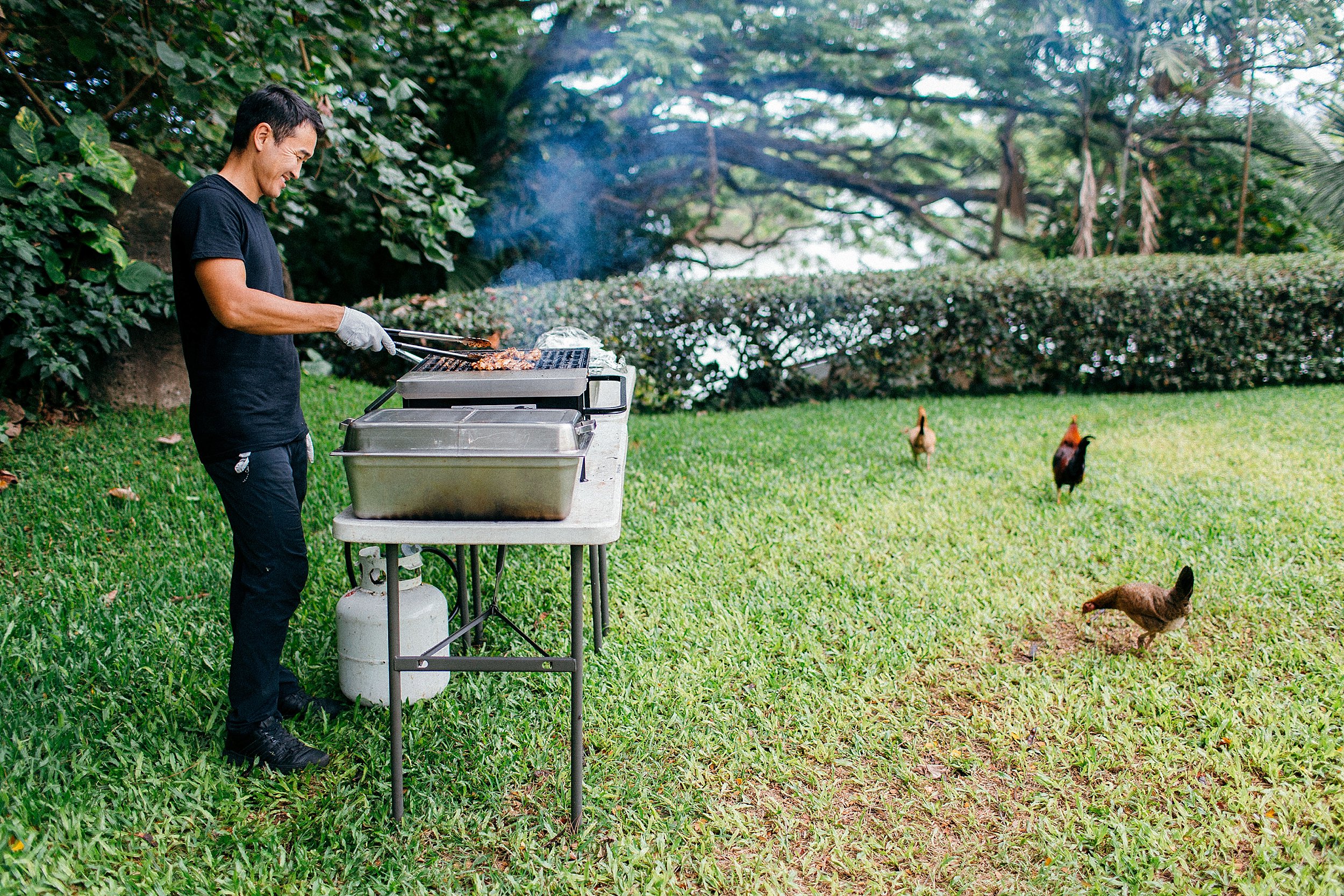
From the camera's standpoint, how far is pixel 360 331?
211 centimetres

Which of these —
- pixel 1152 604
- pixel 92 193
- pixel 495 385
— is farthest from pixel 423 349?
pixel 92 193

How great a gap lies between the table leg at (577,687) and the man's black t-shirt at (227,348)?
98 centimetres

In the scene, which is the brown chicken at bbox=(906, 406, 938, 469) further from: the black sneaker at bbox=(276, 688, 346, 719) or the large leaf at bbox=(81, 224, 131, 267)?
the large leaf at bbox=(81, 224, 131, 267)

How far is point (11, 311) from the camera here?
4.79 meters

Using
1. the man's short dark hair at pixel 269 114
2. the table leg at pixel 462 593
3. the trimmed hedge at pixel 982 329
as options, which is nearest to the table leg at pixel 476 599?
the table leg at pixel 462 593

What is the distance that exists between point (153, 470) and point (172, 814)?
10.5 ft

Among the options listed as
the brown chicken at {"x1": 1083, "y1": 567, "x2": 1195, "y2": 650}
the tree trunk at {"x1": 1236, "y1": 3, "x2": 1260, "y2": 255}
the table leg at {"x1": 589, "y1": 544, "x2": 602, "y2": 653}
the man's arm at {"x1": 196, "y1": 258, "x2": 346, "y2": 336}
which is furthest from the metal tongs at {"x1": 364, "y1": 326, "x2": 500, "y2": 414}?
the tree trunk at {"x1": 1236, "y1": 3, "x2": 1260, "y2": 255}

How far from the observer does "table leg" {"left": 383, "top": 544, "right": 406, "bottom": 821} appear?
217 cm

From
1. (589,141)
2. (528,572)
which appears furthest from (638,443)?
(589,141)

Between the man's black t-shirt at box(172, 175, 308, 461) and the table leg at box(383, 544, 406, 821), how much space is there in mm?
531

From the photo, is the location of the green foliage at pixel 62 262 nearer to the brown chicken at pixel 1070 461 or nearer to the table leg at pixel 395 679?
the table leg at pixel 395 679

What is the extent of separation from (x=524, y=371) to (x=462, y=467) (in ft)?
2.31

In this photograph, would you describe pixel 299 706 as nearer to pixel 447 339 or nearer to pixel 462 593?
pixel 462 593

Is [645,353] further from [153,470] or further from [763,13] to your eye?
[763,13]
